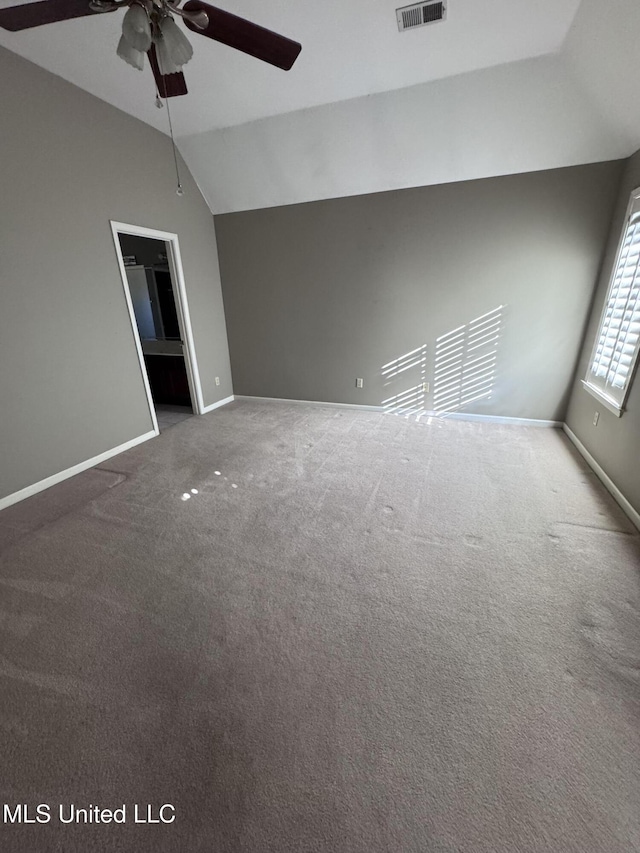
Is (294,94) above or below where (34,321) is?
above

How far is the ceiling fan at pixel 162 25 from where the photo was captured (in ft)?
4.15

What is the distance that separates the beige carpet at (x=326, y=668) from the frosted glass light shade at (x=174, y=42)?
2397 millimetres

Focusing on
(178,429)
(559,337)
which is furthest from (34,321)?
(559,337)

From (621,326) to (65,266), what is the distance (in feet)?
14.8

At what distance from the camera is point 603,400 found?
279cm

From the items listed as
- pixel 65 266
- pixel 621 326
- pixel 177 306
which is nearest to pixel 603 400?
pixel 621 326

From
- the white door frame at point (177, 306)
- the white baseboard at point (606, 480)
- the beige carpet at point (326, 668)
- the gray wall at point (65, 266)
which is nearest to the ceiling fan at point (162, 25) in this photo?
the gray wall at point (65, 266)

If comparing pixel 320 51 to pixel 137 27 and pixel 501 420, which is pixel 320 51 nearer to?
pixel 137 27

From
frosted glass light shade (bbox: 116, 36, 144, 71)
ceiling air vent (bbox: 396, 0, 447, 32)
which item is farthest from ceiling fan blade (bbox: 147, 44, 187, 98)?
ceiling air vent (bbox: 396, 0, 447, 32)

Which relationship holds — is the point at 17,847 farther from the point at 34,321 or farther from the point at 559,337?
the point at 559,337

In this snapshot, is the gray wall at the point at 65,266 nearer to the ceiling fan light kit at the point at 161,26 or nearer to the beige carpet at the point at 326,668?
the beige carpet at the point at 326,668

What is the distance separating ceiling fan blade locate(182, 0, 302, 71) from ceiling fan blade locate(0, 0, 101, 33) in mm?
417

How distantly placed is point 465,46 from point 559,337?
254 cm

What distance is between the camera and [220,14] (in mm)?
1342
